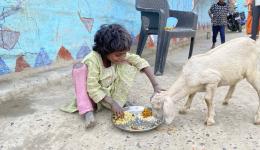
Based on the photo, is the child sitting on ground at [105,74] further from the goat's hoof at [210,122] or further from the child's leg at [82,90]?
the goat's hoof at [210,122]

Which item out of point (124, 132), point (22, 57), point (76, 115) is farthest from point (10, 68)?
point (124, 132)

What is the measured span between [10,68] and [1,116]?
0.96 metres

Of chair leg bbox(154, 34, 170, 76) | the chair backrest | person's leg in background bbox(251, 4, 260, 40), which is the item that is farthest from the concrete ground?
person's leg in background bbox(251, 4, 260, 40)

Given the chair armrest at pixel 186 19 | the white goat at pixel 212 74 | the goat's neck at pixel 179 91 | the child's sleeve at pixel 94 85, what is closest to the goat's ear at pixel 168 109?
the white goat at pixel 212 74

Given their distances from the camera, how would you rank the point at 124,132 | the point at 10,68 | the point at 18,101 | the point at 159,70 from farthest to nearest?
the point at 159,70, the point at 10,68, the point at 18,101, the point at 124,132

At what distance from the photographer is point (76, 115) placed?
10.2 feet

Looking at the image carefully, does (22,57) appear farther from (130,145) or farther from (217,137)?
(217,137)

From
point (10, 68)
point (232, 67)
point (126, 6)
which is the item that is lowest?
point (10, 68)

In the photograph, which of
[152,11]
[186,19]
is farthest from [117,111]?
[186,19]

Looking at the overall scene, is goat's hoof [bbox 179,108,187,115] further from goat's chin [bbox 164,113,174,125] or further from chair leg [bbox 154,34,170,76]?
chair leg [bbox 154,34,170,76]

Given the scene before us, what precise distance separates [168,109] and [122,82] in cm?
68

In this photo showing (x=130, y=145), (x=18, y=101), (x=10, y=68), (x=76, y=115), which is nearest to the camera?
(x=130, y=145)

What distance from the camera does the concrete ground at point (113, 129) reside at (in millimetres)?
2564

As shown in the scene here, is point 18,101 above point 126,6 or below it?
below
